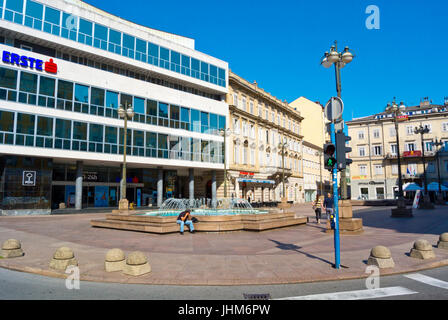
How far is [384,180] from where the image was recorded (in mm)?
55094

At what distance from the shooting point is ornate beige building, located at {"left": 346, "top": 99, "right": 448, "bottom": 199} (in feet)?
172

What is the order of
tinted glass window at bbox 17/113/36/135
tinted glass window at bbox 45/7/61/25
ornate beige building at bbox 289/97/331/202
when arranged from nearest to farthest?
1. tinted glass window at bbox 17/113/36/135
2. tinted glass window at bbox 45/7/61/25
3. ornate beige building at bbox 289/97/331/202

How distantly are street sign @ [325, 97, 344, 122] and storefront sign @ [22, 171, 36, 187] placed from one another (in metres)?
25.4

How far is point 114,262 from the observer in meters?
7.07

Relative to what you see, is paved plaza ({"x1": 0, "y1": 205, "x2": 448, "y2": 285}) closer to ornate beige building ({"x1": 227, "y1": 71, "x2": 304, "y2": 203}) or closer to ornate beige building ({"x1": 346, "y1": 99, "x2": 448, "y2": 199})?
ornate beige building ({"x1": 227, "y1": 71, "x2": 304, "y2": 203})

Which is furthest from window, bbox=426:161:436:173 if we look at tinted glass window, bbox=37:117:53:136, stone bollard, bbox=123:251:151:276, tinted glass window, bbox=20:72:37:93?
stone bollard, bbox=123:251:151:276

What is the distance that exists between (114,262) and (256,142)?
131 feet

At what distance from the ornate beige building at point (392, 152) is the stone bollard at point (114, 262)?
5466 centimetres

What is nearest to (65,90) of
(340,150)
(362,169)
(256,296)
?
(340,150)

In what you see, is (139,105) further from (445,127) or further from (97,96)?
A: (445,127)

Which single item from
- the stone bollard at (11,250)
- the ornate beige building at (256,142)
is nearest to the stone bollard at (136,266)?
the stone bollard at (11,250)
